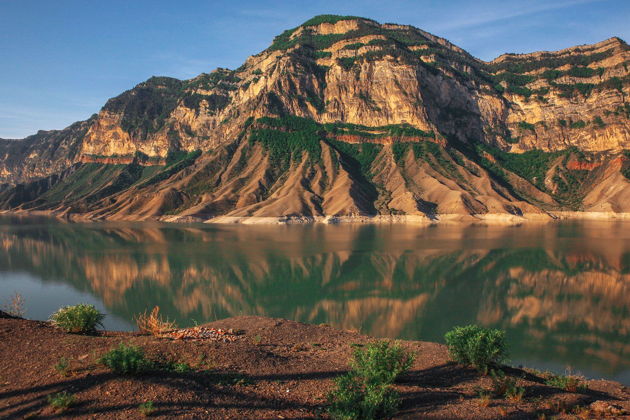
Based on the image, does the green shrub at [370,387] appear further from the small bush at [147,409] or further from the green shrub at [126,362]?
the green shrub at [126,362]

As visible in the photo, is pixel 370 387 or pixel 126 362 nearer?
pixel 126 362

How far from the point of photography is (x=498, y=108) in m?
200

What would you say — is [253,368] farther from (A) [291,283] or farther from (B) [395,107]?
(B) [395,107]

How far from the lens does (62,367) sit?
30.5 ft

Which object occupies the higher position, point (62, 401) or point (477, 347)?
point (62, 401)

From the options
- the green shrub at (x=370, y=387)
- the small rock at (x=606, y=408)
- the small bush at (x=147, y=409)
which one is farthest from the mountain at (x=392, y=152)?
the small bush at (x=147, y=409)

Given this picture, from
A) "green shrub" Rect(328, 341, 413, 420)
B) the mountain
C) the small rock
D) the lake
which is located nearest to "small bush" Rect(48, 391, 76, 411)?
"green shrub" Rect(328, 341, 413, 420)

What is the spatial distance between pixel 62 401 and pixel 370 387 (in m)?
5.90

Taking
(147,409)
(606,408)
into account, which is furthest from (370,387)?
(606,408)

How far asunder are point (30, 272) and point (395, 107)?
15557 centimetres

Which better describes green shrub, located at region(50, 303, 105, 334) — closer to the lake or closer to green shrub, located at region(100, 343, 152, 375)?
green shrub, located at region(100, 343, 152, 375)

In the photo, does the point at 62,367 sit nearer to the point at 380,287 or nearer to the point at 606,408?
the point at 606,408

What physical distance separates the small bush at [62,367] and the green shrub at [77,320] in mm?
3865

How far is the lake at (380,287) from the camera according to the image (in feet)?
78.6
